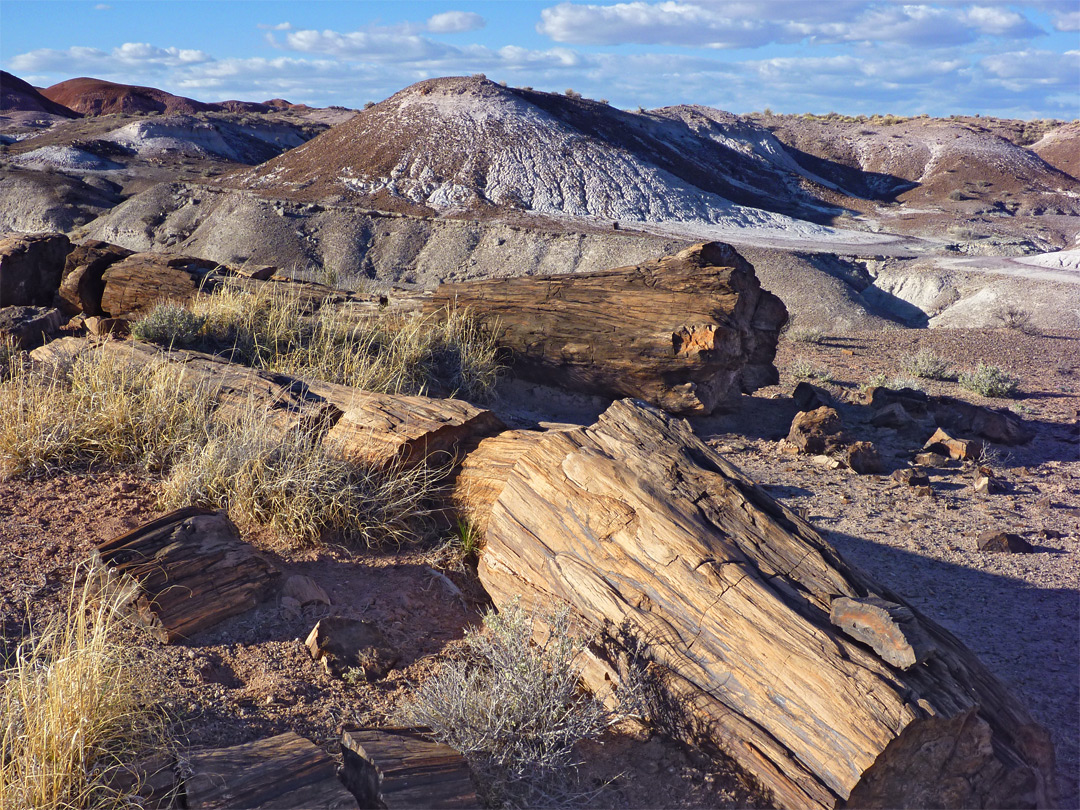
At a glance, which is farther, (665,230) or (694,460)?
(665,230)

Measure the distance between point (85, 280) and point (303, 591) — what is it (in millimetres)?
6346

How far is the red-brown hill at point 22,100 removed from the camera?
192ft

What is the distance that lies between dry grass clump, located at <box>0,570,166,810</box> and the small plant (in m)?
8.33

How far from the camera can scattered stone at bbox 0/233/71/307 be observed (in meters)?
8.33

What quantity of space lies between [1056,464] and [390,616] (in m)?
6.12

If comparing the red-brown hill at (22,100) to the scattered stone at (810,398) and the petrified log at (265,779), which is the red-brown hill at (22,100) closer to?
the scattered stone at (810,398)

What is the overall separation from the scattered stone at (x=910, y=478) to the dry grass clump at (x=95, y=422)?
206 inches

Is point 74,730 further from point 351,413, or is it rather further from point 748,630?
point 351,413

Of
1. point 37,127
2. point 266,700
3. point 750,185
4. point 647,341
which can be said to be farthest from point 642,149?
point 37,127

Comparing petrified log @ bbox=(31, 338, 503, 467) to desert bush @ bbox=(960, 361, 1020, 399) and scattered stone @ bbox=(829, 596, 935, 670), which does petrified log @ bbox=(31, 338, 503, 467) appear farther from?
desert bush @ bbox=(960, 361, 1020, 399)

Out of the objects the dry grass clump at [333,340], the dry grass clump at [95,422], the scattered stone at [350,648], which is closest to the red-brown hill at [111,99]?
the dry grass clump at [333,340]

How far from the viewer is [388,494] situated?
13.8ft

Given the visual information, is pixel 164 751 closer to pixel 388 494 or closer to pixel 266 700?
pixel 266 700

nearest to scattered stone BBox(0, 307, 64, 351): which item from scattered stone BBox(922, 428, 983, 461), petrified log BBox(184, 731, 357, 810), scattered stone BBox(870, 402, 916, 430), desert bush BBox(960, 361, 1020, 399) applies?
petrified log BBox(184, 731, 357, 810)
